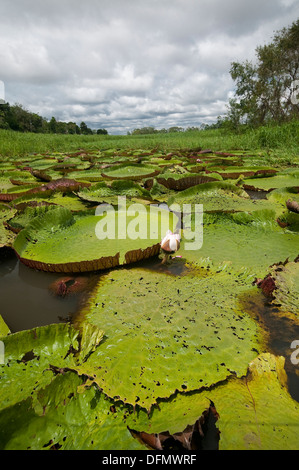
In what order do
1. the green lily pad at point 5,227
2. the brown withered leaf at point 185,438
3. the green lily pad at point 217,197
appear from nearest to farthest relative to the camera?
the brown withered leaf at point 185,438 < the green lily pad at point 5,227 < the green lily pad at point 217,197

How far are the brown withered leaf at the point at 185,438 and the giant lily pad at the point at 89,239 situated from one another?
88cm

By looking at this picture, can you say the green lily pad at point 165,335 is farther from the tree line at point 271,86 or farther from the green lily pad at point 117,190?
the tree line at point 271,86

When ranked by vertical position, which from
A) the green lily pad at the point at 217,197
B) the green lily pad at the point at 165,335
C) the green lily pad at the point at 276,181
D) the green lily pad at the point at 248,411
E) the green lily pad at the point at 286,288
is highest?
the green lily pad at the point at 276,181

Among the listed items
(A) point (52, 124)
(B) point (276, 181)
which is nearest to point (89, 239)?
(B) point (276, 181)

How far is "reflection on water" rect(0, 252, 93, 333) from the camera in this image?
1113 millimetres

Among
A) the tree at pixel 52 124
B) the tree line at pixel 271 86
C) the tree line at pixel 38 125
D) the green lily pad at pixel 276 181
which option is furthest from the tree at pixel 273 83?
the tree at pixel 52 124

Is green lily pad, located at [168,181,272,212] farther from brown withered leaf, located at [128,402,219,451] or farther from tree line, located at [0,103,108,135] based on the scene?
tree line, located at [0,103,108,135]

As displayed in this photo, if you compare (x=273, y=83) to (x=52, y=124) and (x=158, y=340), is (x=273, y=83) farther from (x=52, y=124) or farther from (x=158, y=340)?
(x=52, y=124)

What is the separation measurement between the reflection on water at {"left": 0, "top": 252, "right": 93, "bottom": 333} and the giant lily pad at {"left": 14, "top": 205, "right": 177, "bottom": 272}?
0.28 ft

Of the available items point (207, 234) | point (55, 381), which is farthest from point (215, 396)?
point (207, 234)

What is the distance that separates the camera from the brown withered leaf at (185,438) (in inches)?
22.5

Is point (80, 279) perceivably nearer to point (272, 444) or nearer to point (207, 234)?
point (207, 234)

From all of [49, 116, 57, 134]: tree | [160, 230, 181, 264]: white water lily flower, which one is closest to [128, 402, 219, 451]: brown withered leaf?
[160, 230, 181, 264]: white water lily flower
